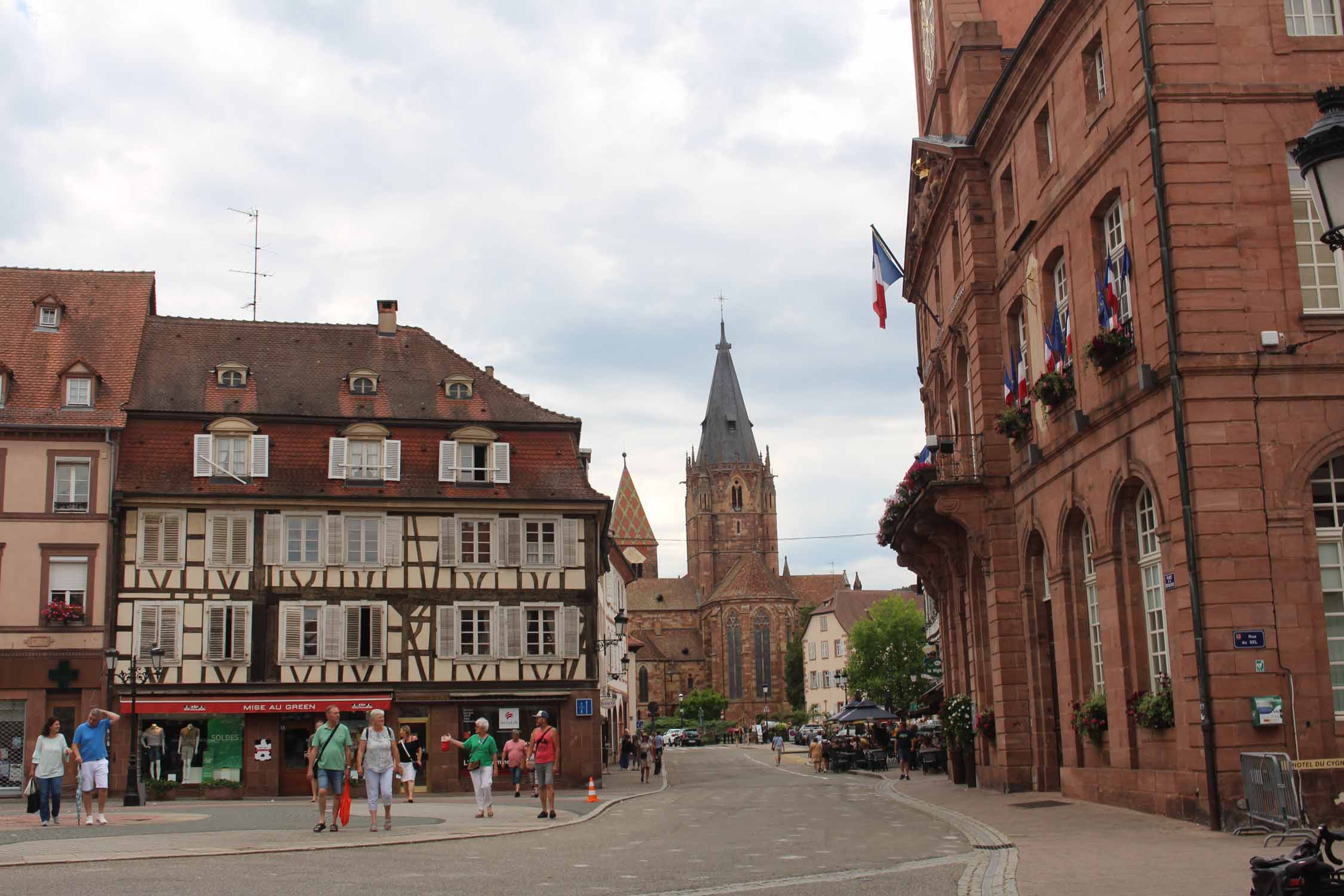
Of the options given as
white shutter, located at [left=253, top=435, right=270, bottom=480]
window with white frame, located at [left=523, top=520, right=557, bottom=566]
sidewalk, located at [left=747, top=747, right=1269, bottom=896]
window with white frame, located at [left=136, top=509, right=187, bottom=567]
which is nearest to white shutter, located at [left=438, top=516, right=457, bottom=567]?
window with white frame, located at [left=523, top=520, right=557, bottom=566]

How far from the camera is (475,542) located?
39906 mm

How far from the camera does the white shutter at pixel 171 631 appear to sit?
3784cm

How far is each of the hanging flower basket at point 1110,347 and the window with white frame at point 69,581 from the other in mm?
27034

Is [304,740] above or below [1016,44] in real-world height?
below

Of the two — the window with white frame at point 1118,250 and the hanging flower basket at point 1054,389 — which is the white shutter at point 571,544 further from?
the window with white frame at point 1118,250

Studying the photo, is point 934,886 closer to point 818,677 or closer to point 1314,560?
point 1314,560

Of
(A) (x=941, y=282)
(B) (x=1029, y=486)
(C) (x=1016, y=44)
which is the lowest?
(B) (x=1029, y=486)

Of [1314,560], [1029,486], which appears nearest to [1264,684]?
[1314,560]

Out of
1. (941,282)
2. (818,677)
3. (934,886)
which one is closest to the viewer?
(934,886)

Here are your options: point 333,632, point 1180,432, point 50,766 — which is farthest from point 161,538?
point 1180,432

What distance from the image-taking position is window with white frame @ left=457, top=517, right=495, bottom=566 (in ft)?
131

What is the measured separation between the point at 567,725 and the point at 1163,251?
24184mm

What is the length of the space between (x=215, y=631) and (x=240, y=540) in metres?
2.43

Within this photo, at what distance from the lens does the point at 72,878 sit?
1350cm
